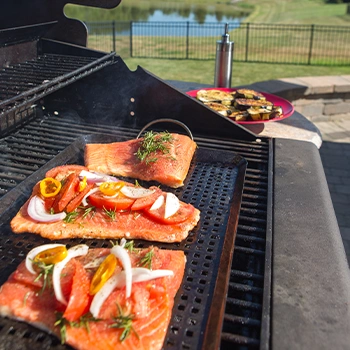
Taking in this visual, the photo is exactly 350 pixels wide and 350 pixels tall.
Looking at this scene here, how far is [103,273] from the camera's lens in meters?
2.06

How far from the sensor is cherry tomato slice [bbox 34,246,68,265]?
2.18 m

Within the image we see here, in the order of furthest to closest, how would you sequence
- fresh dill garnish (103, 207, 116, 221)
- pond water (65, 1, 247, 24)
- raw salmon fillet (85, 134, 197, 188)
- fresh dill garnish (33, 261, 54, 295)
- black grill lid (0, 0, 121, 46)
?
pond water (65, 1, 247, 24), black grill lid (0, 0, 121, 46), raw salmon fillet (85, 134, 197, 188), fresh dill garnish (103, 207, 116, 221), fresh dill garnish (33, 261, 54, 295)

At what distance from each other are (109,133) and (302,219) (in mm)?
2163

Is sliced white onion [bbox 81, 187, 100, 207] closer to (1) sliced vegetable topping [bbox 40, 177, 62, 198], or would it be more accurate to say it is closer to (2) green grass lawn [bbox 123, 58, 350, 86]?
(1) sliced vegetable topping [bbox 40, 177, 62, 198]

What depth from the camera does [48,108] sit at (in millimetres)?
4559

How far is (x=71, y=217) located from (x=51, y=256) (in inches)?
22.0

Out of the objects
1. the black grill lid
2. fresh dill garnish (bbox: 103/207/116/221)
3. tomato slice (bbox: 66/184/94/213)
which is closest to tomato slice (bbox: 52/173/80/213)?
tomato slice (bbox: 66/184/94/213)

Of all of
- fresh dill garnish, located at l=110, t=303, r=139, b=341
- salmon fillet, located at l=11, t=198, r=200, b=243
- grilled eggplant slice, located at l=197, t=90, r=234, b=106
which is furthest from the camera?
grilled eggplant slice, located at l=197, t=90, r=234, b=106

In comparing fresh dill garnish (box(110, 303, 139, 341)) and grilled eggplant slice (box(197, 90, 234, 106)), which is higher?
grilled eggplant slice (box(197, 90, 234, 106))

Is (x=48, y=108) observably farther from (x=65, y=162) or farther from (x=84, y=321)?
(x=84, y=321)

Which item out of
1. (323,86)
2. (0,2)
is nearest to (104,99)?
(0,2)

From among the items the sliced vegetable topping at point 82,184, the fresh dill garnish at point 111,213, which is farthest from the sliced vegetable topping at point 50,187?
the fresh dill garnish at point 111,213

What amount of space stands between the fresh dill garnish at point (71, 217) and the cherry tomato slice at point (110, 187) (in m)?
0.24

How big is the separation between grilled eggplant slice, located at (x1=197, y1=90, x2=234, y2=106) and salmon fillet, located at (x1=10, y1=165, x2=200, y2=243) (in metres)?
2.50
